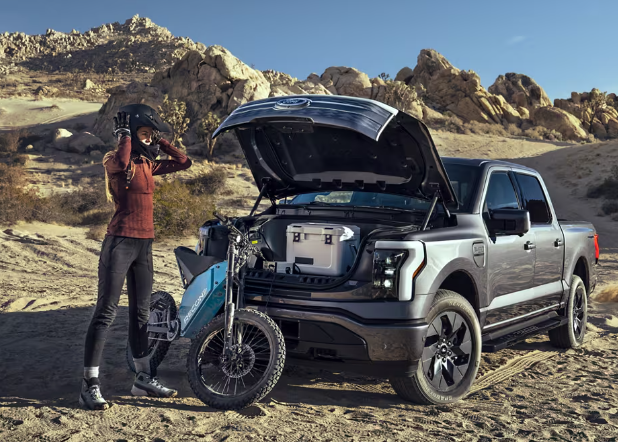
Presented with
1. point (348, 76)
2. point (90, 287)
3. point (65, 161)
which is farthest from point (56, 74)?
point (90, 287)

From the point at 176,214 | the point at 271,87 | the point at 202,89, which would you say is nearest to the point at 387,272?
the point at 176,214

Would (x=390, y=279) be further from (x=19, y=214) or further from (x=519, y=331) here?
(x=19, y=214)

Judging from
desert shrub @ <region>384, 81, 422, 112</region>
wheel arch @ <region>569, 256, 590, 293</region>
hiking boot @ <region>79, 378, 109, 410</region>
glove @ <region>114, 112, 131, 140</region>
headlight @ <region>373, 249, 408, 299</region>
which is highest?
desert shrub @ <region>384, 81, 422, 112</region>

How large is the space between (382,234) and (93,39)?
355 ft

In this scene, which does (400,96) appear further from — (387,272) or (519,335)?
(387,272)

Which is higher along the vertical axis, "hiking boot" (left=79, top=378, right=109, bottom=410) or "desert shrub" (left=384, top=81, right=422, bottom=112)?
"desert shrub" (left=384, top=81, right=422, bottom=112)

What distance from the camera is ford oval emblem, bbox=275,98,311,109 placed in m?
4.41

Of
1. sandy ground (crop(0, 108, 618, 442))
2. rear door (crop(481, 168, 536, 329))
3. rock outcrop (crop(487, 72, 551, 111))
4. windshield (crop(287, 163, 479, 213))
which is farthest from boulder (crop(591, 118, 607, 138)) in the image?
windshield (crop(287, 163, 479, 213))

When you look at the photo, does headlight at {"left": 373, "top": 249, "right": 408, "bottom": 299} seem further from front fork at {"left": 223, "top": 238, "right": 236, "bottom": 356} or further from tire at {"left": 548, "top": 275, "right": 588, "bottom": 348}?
tire at {"left": 548, "top": 275, "right": 588, "bottom": 348}

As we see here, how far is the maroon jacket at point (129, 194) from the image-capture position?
414cm

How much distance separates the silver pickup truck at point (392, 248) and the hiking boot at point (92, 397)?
1.18 meters

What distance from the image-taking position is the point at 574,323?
6363mm

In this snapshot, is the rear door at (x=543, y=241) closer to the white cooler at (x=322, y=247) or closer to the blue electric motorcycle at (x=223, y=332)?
the white cooler at (x=322, y=247)

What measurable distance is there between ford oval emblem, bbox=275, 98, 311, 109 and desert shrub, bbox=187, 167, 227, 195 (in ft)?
76.8
